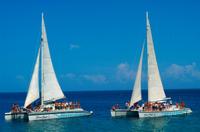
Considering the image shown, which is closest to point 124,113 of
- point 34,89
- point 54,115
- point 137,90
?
point 137,90

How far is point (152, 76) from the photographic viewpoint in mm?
55062

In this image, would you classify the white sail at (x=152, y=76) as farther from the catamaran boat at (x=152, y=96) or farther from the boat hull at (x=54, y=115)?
the boat hull at (x=54, y=115)

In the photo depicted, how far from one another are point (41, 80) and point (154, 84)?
13685 mm

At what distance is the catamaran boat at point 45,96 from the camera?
5400 cm

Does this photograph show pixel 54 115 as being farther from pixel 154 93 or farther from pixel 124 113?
pixel 154 93

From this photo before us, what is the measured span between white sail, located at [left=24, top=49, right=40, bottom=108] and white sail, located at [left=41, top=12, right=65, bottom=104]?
2.55 ft

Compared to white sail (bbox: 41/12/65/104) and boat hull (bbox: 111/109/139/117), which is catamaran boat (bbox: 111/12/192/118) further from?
white sail (bbox: 41/12/65/104)

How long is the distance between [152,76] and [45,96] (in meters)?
13.1

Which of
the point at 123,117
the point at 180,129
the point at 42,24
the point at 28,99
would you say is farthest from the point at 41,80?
the point at 180,129

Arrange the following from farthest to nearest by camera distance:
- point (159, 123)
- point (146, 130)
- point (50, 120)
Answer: point (50, 120) < point (159, 123) < point (146, 130)

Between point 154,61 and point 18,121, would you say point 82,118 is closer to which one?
point 18,121

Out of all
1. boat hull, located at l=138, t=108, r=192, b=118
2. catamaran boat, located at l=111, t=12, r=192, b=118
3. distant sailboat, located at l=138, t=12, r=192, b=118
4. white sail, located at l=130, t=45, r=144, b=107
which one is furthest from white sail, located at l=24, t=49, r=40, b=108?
distant sailboat, located at l=138, t=12, r=192, b=118

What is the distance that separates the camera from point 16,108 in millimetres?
54969

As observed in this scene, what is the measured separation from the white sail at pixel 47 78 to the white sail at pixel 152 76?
442 inches
